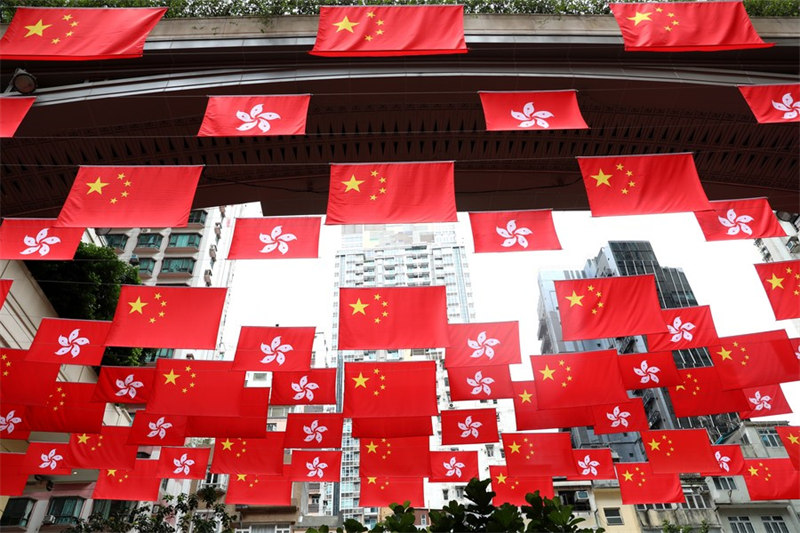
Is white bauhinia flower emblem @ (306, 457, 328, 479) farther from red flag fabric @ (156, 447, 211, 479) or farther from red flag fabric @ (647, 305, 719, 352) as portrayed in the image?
red flag fabric @ (647, 305, 719, 352)

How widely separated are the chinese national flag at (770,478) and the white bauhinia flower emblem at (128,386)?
38.2 ft

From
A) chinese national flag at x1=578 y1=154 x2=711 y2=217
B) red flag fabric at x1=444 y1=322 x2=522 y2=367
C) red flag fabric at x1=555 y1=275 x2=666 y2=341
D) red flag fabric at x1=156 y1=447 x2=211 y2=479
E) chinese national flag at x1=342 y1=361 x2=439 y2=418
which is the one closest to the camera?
chinese national flag at x1=578 y1=154 x2=711 y2=217

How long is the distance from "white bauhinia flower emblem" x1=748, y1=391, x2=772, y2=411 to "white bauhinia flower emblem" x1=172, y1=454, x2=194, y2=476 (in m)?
11.0

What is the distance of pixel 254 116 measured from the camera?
284 inches

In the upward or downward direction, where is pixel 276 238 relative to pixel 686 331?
upward

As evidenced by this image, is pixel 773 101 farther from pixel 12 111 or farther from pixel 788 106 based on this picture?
pixel 12 111

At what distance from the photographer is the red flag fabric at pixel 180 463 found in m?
10.8

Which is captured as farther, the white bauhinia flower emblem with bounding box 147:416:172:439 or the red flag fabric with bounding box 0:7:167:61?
the white bauhinia flower emblem with bounding box 147:416:172:439

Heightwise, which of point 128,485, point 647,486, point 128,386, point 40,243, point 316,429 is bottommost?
point 647,486

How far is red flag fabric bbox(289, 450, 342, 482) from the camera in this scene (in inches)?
421

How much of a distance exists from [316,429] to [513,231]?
562cm

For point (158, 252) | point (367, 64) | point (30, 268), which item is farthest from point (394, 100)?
point (158, 252)

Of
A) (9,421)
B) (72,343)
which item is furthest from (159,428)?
(9,421)

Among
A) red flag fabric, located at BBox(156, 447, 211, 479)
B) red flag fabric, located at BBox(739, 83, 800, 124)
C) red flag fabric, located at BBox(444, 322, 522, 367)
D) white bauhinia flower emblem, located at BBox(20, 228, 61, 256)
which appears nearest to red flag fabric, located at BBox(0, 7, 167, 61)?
white bauhinia flower emblem, located at BBox(20, 228, 61, 256)
